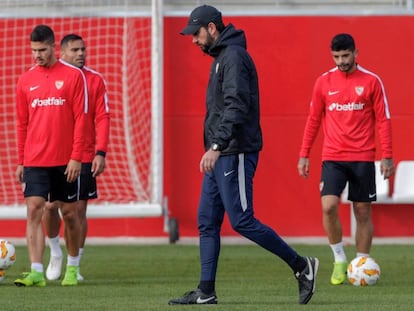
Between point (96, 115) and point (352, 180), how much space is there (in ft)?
7.54

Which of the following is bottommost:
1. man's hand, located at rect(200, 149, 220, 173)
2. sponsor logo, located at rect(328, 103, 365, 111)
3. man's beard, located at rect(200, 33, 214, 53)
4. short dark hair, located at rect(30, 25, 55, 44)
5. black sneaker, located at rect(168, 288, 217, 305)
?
black sneaker, located at rect(168, 288, 217, 305)

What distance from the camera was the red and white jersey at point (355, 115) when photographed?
34.5ft

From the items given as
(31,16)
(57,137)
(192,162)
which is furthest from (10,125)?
(57,137)

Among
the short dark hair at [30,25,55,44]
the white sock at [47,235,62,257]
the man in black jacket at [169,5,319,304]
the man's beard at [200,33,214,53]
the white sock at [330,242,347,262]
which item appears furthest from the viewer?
the white sock at [47,235,62,257]

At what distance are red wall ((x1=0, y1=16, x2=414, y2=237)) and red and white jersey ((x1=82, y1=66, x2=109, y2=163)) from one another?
439 centimetres

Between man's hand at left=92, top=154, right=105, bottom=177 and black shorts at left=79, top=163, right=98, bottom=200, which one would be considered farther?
black shorts at left=79, top=163, right=98, bottom=200

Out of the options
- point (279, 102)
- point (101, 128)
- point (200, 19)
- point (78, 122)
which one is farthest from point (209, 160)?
point (279, 102)

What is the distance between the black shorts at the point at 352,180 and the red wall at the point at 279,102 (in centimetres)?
497

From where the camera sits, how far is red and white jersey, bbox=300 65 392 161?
10.5 meters

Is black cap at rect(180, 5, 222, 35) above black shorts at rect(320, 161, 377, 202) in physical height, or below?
above

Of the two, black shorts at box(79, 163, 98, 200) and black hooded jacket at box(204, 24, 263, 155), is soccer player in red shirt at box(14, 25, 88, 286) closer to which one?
black shorts at box(79, 163, 98, 200)

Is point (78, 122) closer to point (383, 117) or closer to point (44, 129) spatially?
point (44, 129)

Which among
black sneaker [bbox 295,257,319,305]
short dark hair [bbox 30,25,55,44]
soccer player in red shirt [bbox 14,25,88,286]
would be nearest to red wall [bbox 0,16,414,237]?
soccer player in red shirt [bbox 14,25,88,286]

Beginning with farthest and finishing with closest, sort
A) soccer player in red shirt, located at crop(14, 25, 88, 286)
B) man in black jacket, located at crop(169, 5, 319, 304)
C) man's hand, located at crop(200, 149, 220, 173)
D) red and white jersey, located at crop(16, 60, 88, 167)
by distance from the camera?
red and white jersey, located at crop(16, 60, 88, 167)
soccer player in red shirt, located at crop(14, 25, 88, 286)
man in black jacket, located at crop(169, 5, 319, 304)
man's hand, located at crop(200, 149, 220, 173)
